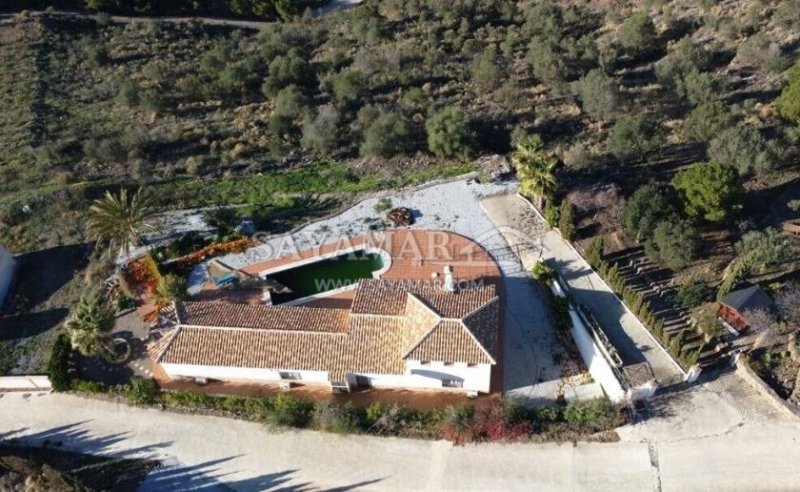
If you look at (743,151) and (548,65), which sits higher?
(548,65)

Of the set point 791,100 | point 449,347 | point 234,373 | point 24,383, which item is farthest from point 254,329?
point 791,100

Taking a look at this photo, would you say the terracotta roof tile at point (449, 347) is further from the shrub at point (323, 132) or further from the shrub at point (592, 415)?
the shrub at point (323, 132)

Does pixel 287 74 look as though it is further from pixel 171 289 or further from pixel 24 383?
pixel 24 383

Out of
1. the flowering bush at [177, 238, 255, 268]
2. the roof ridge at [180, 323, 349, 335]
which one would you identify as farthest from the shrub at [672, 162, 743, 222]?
the flowering bush at [177, 238, 255, 268]

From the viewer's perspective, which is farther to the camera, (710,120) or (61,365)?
(710,120)

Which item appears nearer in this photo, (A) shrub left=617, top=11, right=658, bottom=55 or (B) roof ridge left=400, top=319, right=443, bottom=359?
(B) roof ridge left=400, top=319, right=443, bottom=359

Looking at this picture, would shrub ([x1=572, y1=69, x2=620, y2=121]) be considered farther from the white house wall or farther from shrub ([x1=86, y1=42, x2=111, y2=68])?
shrub ([x1=86, y1=42, x2=111, y2=68])
